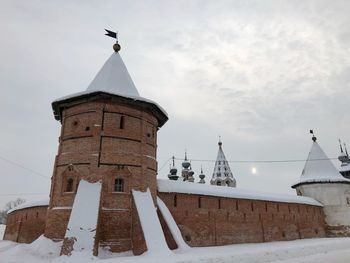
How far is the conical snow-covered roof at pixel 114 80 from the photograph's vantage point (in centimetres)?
1352

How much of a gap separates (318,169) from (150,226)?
2175 cm

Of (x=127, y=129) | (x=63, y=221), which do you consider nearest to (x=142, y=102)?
(x=127, y=129)

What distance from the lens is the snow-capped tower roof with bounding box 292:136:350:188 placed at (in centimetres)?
2636

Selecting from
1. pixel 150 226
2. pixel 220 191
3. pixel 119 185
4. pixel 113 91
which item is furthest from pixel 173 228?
pixel 113 91

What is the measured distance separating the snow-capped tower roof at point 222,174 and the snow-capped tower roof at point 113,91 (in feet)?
85.4

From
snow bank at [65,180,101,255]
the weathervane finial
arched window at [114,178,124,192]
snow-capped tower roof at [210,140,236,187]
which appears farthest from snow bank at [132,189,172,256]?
snow-capped tower roof at [210,140,236,187]

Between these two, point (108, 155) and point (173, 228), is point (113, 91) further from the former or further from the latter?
point (173, 228)

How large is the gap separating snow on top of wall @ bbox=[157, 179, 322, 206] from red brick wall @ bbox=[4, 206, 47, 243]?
7.70 meters

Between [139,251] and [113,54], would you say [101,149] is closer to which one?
[139,251]

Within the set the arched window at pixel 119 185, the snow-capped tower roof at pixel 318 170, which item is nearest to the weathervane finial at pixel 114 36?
the arched window at pixel 119 185

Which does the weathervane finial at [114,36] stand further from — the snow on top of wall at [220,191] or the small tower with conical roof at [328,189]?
the small tower with conical roof at [328,189]

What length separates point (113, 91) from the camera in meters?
13.0

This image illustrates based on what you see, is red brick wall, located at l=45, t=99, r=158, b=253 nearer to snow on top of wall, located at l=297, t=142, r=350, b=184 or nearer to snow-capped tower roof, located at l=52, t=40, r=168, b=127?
snow-capped tower roof, located at l=52, t=40, r=168, b=127

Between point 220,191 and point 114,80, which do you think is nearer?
point 114,80
